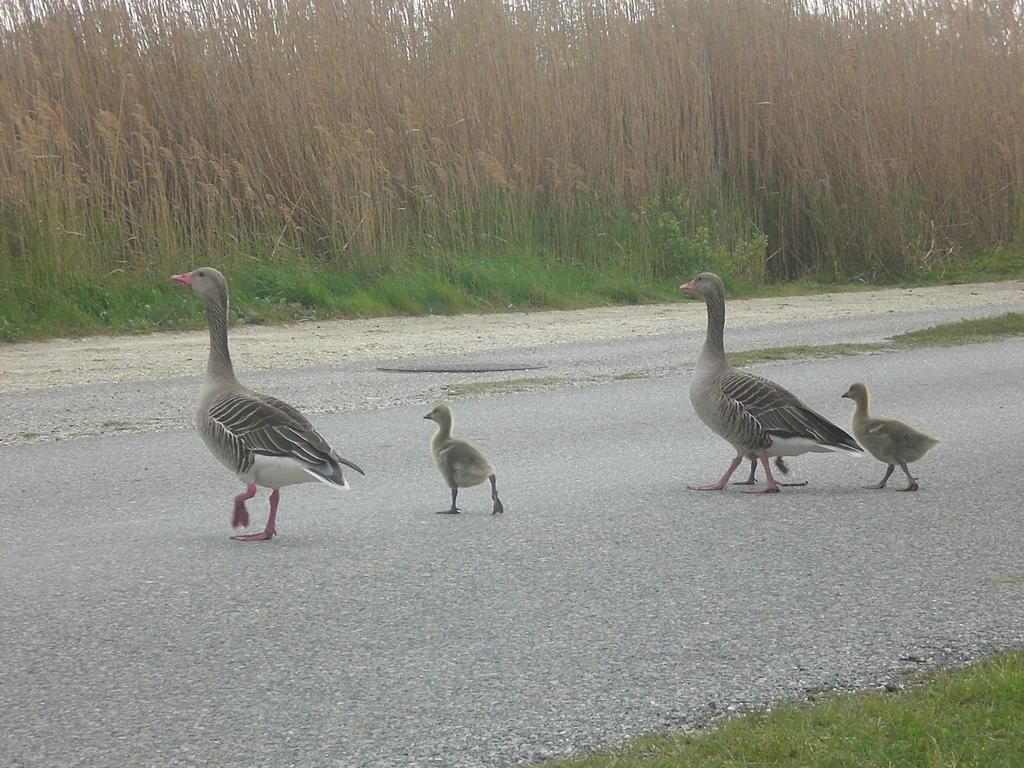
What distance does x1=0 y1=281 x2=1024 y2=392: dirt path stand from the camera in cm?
A: 1240

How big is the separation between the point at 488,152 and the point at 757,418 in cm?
1318

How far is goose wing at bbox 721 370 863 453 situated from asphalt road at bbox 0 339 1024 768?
36cm

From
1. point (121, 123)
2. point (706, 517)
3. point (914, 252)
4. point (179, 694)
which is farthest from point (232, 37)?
point (179, 694)

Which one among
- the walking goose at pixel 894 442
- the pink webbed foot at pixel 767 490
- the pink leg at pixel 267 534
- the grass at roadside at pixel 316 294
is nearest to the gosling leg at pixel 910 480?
the walking goose at pixel 894 442

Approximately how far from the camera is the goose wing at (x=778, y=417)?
22.7ft

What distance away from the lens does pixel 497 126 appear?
19984 mm

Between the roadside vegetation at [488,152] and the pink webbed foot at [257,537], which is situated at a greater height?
the roadside vegetation at [488,152]

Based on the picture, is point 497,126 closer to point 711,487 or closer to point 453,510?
point 711,487

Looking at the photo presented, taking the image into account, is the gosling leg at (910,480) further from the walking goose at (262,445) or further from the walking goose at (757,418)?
the walking goose at (262,445)

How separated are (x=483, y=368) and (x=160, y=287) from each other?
17.9ft

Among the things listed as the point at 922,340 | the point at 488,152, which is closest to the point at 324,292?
the point at 488,152

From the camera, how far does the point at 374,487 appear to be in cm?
764

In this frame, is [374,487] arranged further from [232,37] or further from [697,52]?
[697,52]

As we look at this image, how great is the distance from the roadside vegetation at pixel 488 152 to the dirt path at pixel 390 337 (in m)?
0.74
